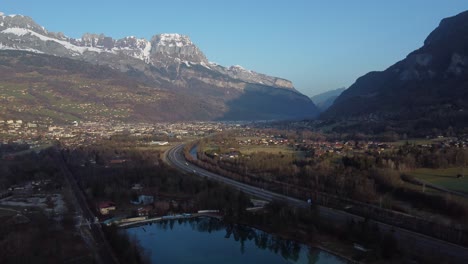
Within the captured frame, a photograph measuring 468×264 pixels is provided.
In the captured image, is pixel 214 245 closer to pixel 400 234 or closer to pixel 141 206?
pixel 141 206

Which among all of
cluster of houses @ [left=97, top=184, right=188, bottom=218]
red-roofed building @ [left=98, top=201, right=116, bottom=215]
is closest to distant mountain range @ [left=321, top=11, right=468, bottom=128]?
cluster of houses @ [left=97, top=184, right=188, bottom=218]

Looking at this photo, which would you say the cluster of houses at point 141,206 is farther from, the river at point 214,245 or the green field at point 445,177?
the green field at point 445,177

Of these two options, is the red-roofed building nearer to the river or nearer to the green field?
the river

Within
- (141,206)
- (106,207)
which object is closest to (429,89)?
(141,206)

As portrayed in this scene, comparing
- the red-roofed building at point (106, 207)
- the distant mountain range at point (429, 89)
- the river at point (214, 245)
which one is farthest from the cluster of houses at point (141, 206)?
the distant mountain range at point (429, 89)

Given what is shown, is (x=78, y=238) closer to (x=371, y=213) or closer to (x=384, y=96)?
(x=371, y=213)

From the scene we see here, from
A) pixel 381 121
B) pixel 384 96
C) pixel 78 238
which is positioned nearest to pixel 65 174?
pixel 78 238
